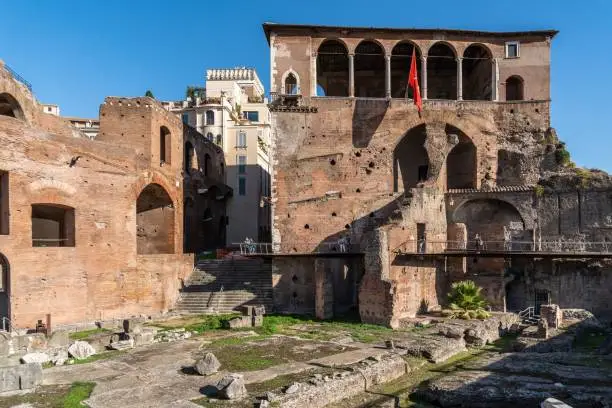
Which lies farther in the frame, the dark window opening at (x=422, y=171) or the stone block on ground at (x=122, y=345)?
the dark window opening at (x=422, y=171)

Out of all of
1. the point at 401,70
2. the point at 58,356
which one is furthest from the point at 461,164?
the point at 58,356

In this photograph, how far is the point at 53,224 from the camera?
27.1 metres

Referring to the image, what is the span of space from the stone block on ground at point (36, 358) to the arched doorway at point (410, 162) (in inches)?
883

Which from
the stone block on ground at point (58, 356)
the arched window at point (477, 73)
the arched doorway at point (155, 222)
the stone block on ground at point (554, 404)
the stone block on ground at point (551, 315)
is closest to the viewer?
the stone block on ground at point (554, 404)

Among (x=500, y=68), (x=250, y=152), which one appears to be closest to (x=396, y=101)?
(x=500, y=68)

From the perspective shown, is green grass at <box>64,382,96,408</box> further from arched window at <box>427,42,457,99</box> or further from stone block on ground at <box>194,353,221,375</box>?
arched window at <box>427,42,457,99</box>

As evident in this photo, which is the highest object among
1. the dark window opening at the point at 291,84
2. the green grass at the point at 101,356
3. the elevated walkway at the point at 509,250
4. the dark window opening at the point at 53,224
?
the dark window opening at the point at 291,84

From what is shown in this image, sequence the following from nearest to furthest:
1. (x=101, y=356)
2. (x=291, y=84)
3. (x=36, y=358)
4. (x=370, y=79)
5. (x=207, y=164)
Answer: (x=36, y=358) < (x=101, y=356) < (x=291, y=84) < (x=370, y=79) < (x=207, y=164)

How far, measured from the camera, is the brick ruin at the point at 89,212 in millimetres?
20453

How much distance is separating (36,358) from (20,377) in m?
2.27

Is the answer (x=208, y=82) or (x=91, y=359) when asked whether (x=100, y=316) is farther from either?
(x=208, y=82)

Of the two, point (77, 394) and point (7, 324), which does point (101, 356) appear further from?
point (7, 324)

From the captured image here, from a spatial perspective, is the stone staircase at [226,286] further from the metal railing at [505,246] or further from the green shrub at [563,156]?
the green shrub at [563,156]

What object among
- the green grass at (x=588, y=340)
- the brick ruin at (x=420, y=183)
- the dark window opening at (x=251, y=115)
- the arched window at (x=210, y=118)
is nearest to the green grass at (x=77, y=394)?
the brick ruin at (x=420, y=183)
